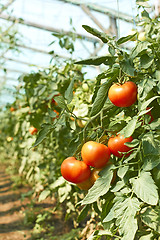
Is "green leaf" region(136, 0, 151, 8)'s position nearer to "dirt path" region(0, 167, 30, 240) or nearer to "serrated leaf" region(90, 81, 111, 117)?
"serrated leaf" region(90, 81, 111, 117)

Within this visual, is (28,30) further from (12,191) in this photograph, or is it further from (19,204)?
(19,204)

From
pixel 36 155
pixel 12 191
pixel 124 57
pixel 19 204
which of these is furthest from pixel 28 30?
pixel 124 57

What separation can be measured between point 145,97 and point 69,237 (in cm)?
119

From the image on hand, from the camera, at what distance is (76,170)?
63 cm

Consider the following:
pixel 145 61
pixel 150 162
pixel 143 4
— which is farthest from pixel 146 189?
pixel 143 4

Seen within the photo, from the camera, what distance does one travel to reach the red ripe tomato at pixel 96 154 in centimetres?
60

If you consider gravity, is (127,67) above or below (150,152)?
above

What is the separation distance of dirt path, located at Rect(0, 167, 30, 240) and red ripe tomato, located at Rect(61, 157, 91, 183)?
4.27 feet

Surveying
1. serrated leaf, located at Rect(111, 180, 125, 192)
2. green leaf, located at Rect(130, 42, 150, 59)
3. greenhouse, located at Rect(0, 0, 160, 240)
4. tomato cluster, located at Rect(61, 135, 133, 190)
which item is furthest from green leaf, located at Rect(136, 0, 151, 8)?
serrated leaf, located at Rect(111, 180, 125, 192)

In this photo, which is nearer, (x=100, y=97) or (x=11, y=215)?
(x=100, y=97)

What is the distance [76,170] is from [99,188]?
8 centimetres

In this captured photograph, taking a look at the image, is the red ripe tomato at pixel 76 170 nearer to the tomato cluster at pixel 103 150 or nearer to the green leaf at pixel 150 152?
the tomato cluster at pixel 103 150

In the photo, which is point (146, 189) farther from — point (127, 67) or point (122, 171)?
point (127, 67)

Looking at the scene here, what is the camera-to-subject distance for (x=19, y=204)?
8.55 ft
